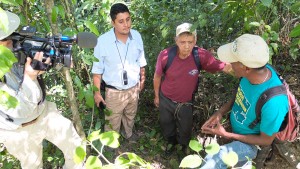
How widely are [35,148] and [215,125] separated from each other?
1.58 m

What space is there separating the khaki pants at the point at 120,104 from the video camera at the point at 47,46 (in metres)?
1.35

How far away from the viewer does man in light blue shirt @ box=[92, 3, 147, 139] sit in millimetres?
3273

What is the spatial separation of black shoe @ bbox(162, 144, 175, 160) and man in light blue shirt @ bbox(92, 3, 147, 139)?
737mm

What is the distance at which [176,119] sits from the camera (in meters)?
3.62

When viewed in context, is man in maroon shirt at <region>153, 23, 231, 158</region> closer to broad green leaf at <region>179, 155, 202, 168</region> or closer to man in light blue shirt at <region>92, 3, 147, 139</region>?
man in light blue shirt at <region>92, 3, 147, 139</region>

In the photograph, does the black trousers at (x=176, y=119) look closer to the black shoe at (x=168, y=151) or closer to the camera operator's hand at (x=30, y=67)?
the black shoe at (x=168, y=151)

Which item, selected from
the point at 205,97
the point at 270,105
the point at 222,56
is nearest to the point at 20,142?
the point at 222,56

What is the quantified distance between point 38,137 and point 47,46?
0.93 metres

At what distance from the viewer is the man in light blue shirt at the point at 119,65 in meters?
3.27

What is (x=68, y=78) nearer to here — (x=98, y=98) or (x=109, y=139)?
Result: (x=98, y=98)

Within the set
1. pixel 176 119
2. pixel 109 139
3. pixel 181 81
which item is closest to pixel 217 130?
pixel 181 81

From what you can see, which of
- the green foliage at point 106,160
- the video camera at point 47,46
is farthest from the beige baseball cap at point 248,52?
the green foliage at point 106,160

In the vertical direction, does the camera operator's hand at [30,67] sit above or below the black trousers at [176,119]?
above

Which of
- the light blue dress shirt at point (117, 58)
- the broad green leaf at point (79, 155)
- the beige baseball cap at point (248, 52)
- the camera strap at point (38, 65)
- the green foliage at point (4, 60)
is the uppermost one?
the green foliage at point (4, 60)
